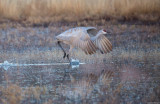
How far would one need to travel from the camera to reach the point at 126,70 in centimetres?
877

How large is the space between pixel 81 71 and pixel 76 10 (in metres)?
6.66

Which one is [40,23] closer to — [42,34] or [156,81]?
[42,34]

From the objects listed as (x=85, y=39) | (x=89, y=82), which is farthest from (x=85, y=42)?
(x=89, y=82)

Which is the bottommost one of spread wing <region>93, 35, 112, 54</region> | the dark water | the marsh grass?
the dark water

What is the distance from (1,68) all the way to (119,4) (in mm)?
7481

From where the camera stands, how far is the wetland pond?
6.23 metres

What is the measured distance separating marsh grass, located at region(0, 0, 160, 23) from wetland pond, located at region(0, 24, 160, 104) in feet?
2.69

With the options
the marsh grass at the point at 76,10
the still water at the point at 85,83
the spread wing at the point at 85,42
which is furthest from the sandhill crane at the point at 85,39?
the marsh grass at the point at 76,10

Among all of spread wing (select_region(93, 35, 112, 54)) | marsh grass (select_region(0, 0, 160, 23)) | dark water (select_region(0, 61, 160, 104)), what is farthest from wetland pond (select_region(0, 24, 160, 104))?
marsh grass (select_region(0, 0, 160, 23))

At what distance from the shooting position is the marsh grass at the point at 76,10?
1482 centimetres

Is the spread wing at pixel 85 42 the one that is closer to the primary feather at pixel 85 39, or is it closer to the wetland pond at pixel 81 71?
the primary feather at pixel 85 39

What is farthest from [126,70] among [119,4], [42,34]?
[119,4]

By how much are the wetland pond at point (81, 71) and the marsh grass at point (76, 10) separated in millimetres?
819

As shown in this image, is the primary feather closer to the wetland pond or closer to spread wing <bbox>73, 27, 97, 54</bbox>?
spread wing <bbox>73, 27, 97, 54</bbox>
